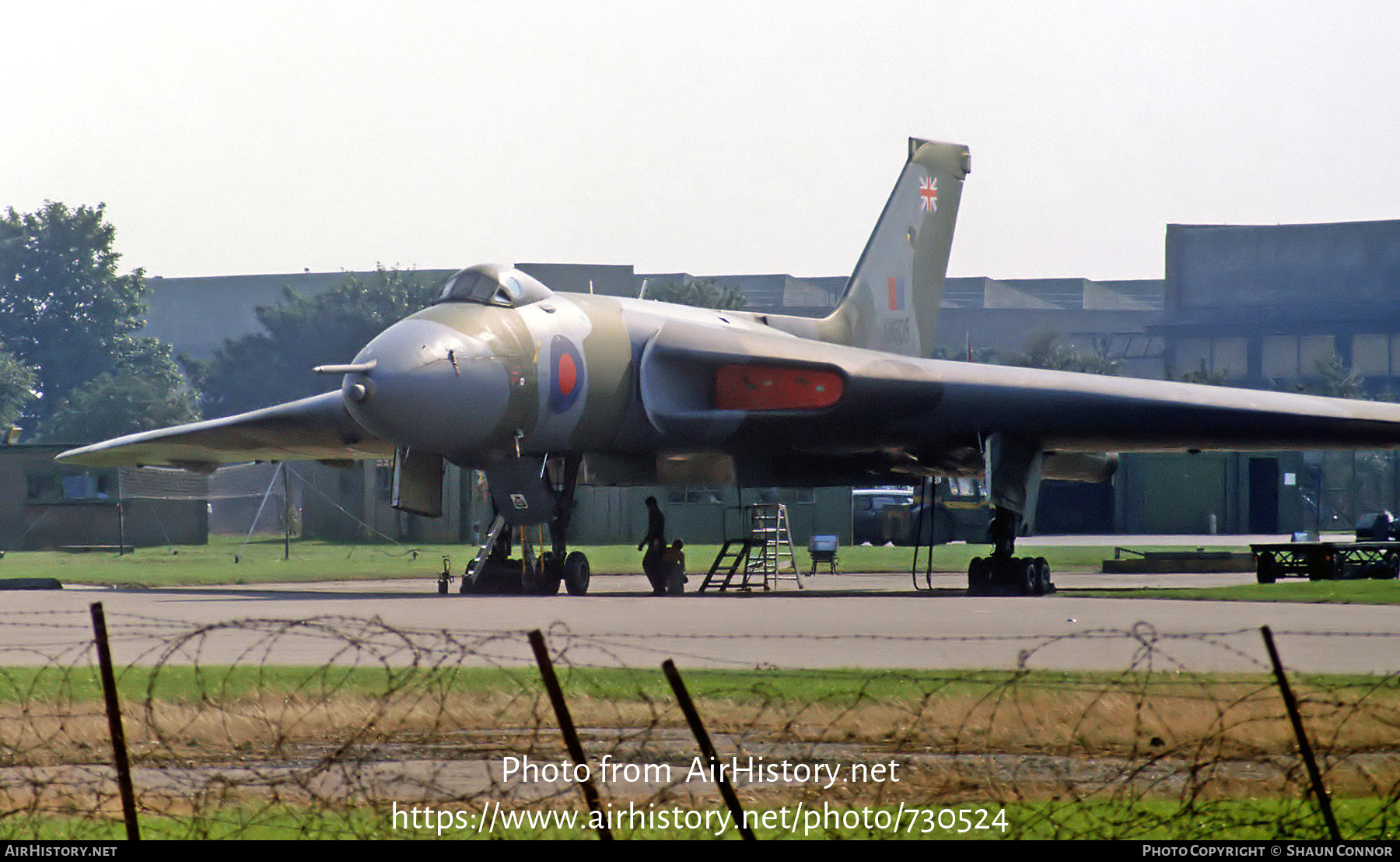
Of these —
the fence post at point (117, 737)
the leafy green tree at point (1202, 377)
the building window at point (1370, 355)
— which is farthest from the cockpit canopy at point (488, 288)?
the building window at point (1370, 355)

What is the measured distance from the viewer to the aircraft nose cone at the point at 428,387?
1803 centimetres

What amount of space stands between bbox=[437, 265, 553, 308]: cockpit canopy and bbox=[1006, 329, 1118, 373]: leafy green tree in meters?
81.3

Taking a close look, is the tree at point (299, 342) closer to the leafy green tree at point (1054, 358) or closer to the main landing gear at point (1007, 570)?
the leafy green tree at point (1054, 358)

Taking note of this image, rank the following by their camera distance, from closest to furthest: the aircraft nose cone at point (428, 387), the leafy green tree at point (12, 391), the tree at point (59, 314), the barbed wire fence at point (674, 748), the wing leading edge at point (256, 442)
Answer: the barbed wire fence at point (674, 748)
the aircraft nose cone at point (428, 387)
the wing leading edge at point (256, 442)
the leafy green tree at point (12, 391)
the tree at point (59, 314)

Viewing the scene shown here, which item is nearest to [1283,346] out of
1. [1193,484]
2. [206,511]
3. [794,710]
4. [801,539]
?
[1193,484]

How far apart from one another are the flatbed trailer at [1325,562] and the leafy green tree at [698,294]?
248 feet

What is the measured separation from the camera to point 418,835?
23.5 feet

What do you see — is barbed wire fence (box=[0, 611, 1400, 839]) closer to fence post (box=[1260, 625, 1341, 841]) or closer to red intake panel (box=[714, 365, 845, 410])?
fence post (box=[1260, 625, 1341, 841])

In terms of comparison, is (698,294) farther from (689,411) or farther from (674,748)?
(674,748)

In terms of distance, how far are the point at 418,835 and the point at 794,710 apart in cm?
394

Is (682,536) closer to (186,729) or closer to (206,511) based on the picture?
(206,511)

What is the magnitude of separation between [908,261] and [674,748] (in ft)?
65.1

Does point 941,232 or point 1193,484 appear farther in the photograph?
point 1193,484

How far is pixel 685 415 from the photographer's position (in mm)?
22062
